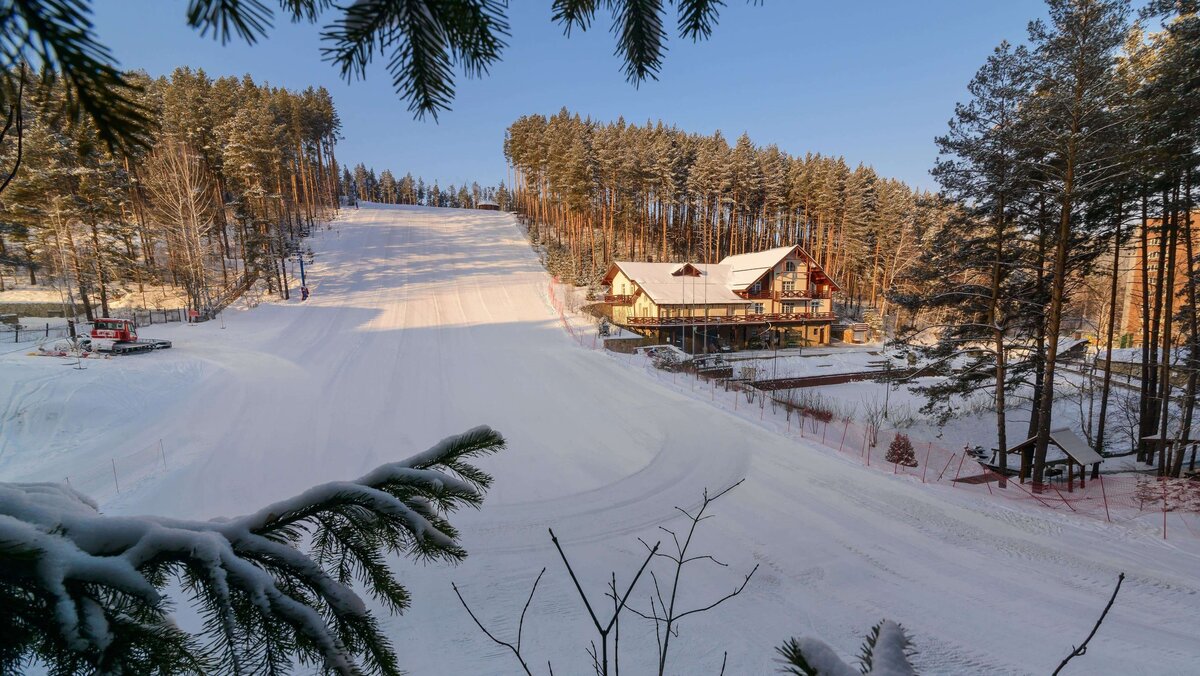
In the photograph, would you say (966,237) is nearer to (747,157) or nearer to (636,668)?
(636,668)

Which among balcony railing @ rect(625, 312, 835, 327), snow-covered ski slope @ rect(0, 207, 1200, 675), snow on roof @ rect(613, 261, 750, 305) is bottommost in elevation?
snow-covered ski slope @ rect(0, 207, 1200, 675)

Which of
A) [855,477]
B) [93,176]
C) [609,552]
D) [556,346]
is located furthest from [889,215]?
[93,176]

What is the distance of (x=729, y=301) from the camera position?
33875 mm

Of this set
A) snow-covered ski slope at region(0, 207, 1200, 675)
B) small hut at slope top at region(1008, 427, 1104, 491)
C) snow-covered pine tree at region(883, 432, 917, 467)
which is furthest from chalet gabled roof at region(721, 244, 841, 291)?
small hut at slope top at region(1008, 427, 1104, 491)

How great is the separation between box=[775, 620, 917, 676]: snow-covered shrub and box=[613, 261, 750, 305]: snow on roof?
3005 cm

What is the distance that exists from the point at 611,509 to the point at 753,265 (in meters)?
30.9

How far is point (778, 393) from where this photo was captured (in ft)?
64.2

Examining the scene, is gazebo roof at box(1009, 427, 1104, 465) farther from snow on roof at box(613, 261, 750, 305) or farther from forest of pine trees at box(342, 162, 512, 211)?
forest of pine trees at box(342, 162, 512, 211)

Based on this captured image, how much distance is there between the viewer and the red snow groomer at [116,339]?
1702 cm

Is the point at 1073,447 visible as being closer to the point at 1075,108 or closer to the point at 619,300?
the point at 1075,108

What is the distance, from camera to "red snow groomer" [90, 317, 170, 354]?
17.0 m

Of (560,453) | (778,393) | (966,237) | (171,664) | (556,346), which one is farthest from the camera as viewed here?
(556,346)

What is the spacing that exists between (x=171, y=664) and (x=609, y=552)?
7410mm

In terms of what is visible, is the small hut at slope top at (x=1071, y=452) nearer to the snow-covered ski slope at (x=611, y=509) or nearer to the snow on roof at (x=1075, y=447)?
the snow on roof at (x=1075, y=447)
